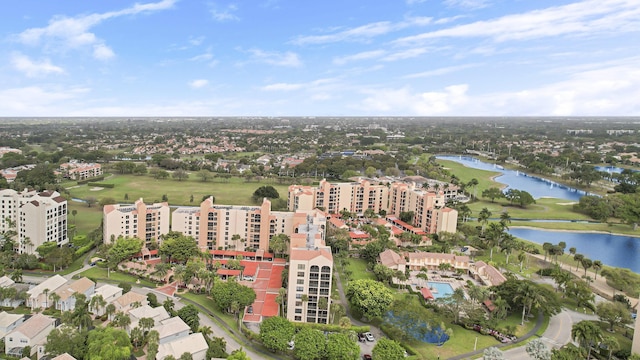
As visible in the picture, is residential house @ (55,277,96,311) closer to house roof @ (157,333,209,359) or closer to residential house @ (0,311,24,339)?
residential house @ (0,311,24,339)

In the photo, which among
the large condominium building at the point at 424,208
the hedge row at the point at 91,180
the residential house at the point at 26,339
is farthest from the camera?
the hedge row at the point at 91,180

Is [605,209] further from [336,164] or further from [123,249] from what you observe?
[123,249]

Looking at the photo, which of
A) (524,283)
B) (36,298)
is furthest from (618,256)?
(36,298)

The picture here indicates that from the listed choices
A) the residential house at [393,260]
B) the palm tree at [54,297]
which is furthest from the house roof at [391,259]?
the palm tree at [54,297]

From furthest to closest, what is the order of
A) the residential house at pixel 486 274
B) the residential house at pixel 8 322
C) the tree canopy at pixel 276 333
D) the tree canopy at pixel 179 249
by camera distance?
the tree canopy at pixel 179 249, the residential house at pixel 486 274, the residential house at pixel 8 322, the tree canopy at pixel 276 333

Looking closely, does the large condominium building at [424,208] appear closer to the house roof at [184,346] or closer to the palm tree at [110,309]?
the house roof at [184,346]

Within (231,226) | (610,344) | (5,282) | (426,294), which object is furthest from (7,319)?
(610,344)

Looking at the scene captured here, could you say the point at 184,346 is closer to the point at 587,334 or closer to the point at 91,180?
the point at 587,334
